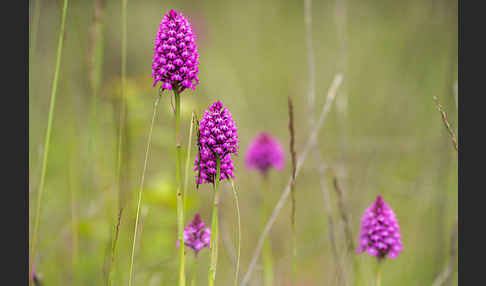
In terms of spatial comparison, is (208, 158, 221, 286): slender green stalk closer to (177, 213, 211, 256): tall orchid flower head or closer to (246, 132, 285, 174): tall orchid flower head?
(177, 213, 211, 256): tall orchid flower head

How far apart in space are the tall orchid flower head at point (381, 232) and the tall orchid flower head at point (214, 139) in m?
0.87

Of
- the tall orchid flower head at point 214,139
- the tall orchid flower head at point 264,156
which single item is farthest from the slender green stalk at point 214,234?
the tall orchid flower head at point 264,156

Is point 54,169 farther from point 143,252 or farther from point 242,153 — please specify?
point 242,153

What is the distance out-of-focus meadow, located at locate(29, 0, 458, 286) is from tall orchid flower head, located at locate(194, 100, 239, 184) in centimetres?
48

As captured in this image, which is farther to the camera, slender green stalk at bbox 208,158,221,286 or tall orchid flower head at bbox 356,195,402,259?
tall orchid flower head at bbox 356,195,402,259

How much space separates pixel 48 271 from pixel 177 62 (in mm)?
2539

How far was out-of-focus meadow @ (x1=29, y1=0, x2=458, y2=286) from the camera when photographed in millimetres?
2775

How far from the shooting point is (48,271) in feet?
10.1

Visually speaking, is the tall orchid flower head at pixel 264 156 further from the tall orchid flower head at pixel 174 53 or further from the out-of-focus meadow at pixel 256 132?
the tall orchid flower head at pixel 174 53

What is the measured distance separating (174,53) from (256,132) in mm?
3620

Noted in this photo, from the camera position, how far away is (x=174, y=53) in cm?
135

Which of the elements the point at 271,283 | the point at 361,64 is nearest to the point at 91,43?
the point at 271,283

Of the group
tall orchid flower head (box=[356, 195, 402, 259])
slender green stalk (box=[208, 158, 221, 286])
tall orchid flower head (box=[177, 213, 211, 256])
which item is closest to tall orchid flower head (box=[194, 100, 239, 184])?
slender green stalk (box=[208, 158, 221, 286])

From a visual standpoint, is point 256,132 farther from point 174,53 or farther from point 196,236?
point 174,53
